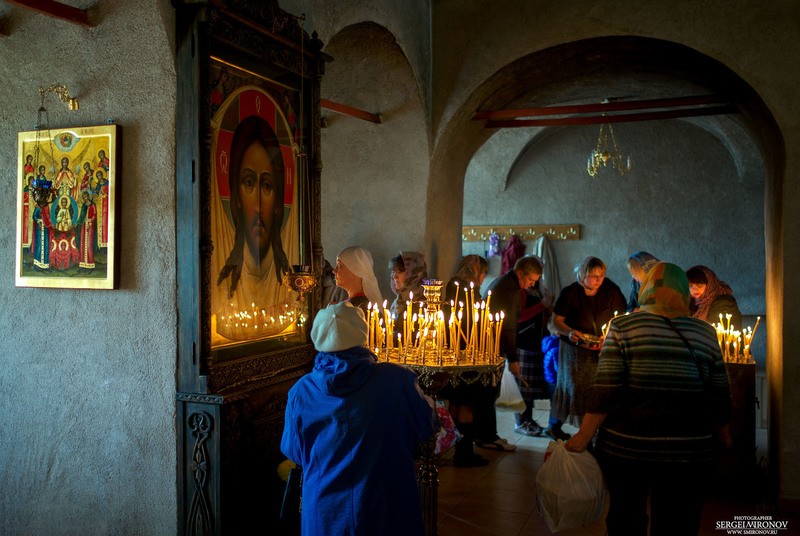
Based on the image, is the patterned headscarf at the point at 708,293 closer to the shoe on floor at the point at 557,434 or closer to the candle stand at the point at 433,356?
the shoe on floor at the point at 557,434

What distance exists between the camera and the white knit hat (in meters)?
2.79

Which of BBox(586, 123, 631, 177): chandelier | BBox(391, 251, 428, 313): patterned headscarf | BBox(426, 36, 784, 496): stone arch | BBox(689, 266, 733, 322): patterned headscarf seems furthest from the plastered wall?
BBox(586, 123, 631, 177): chandelier

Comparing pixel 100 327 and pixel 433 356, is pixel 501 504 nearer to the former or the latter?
pixel 433 356

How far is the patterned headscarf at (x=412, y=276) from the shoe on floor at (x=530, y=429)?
6.64 ft

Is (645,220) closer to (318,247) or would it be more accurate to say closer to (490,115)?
(490,115)

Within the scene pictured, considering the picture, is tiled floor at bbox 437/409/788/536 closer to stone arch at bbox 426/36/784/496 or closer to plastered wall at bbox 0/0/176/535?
stone arch at bbox 426/36/784/496

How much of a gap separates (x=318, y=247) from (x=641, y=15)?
3.29m

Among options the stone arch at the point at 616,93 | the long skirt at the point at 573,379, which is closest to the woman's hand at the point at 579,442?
the stone arch at the point at 616,93

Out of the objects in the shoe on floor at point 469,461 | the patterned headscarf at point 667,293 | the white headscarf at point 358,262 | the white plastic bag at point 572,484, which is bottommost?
the shoe on floor at point 469,461

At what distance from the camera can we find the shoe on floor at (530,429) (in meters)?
7.36

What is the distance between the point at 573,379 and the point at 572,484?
8.45 feet

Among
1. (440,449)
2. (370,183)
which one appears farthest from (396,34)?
(440,449)

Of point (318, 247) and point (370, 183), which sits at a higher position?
point (370, 183)

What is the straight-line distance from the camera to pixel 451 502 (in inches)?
210
